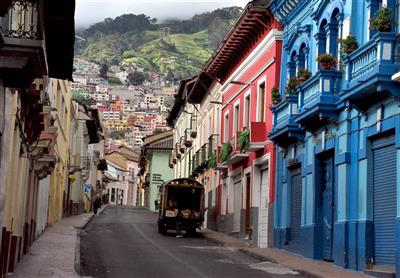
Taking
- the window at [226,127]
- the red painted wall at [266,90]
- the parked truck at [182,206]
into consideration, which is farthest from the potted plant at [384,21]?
the window at [226,127]

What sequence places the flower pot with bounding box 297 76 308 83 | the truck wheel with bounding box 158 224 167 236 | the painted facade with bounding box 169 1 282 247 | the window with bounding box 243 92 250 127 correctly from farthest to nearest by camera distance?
the truck wheel with bounding box 158 224 167 236
the window with bounding box 243 92 250 127
the painted facade with bounding box 169 1 282 247
the flower pot with bounding box 297 76 308 83

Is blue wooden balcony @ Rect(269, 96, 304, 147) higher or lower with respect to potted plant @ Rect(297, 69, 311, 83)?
lower

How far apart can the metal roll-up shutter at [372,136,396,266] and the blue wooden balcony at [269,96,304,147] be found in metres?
5.32

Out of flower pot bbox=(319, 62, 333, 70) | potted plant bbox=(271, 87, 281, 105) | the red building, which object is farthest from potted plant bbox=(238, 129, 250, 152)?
flower pot bbox=(319, 62, 333, 70)

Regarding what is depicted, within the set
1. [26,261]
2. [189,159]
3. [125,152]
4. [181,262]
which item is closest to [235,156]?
[181,262]

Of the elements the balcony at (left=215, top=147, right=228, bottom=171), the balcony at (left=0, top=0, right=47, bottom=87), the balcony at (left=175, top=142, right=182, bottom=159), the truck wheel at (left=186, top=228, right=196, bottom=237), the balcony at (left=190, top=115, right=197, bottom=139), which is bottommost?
the truck wheel at (left=186, top=228, right=196, bottom=237)

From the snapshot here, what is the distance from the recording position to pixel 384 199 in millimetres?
16703

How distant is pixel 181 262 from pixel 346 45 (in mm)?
6919

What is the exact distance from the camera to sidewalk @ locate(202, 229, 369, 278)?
56.0 ft

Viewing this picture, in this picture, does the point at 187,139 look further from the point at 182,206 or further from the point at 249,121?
the point at 249,121

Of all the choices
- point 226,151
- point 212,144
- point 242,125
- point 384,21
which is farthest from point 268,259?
point 212,144

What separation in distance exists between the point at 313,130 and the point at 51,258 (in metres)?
7.99

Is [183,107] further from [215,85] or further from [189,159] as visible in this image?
[215,85]

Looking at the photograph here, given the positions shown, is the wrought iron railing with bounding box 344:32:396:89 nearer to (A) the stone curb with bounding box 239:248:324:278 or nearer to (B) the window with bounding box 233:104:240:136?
(A) the stone curb with bounding box 239:248:324:278
